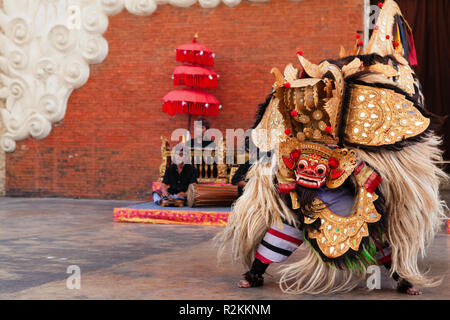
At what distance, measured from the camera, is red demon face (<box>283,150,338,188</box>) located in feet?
10.9

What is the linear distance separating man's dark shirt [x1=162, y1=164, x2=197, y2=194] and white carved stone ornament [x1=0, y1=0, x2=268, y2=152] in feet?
10.2

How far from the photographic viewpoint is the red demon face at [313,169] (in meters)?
Answer: 3.31

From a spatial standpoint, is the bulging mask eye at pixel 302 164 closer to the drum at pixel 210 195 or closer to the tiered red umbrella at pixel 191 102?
the drum at pixel 210 195

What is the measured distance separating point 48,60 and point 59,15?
2.52ft

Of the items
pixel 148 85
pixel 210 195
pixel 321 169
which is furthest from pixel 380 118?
pixel 148 85

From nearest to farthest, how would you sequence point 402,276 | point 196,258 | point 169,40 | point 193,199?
point 402,276
point 196,258
point 193,199
point 169,40

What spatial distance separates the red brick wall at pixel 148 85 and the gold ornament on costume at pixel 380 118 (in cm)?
590

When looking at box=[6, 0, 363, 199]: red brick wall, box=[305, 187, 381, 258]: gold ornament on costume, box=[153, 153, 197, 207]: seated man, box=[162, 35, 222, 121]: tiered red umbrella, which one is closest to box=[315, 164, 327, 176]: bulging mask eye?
box=[305, 187, 381, 258]: gold ornament on costume

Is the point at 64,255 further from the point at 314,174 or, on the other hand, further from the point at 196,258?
the point at 314,174

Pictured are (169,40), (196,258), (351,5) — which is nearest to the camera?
(196,258)

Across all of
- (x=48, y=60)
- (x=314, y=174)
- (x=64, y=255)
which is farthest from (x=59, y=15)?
(x=314, y=174)

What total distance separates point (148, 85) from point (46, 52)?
71.9 inches

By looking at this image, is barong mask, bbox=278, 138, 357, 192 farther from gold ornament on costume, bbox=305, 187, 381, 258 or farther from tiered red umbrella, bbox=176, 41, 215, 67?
tiered red umbrella, bbox=176, 41, 215, 67

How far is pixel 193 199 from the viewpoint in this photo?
760 cm
